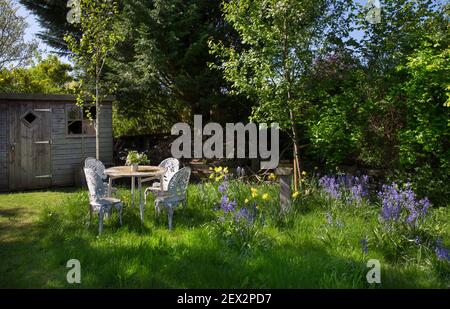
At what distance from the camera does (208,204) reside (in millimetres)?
6395

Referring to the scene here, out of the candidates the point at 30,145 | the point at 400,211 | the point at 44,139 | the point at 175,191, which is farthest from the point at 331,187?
the point at 30,145

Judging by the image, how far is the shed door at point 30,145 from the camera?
934 centimetres

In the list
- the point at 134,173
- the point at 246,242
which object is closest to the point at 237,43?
the point at 134,173

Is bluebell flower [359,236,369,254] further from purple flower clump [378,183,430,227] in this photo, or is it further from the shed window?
the shed window

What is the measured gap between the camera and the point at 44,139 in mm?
9727

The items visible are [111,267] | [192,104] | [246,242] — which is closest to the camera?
[111,267]

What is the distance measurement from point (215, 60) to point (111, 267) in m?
7.27

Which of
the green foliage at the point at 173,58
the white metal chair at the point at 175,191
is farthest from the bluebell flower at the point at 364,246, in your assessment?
the green foliage at the point at 173,58

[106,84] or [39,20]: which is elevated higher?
[39,20]

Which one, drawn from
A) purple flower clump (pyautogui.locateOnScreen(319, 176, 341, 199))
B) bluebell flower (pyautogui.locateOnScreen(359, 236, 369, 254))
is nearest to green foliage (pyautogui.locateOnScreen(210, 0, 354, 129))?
purple flower clump (pyautogui.locateOnScreen(319, 176, 341, 199))

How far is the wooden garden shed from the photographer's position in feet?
30.4

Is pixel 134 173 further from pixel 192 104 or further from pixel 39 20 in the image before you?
pixel 39 20

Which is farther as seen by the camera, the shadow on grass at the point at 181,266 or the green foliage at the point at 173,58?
the green foliage at the point at 173,58

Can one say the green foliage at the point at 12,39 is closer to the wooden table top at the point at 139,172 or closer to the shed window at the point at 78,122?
the shed window at the point at 78,122
